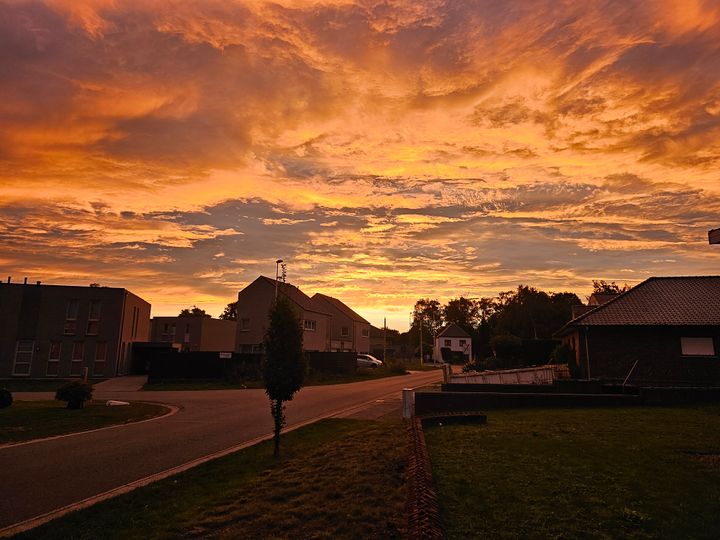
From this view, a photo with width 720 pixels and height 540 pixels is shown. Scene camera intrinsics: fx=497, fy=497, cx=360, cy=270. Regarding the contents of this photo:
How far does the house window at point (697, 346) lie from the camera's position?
25.0 meters

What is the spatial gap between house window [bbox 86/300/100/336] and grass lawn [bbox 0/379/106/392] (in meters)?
5.11

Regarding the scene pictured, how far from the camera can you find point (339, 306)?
78.1 metres

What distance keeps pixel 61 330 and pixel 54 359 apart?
2.47 m

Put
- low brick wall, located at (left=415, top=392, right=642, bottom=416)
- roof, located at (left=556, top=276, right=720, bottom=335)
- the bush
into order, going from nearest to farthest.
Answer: low brick wall, located at (left=415, top=392, right=642, bottom=416), the bush, roof, located at (left=556, top=276, right=720, bottom=335)

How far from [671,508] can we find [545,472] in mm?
2085

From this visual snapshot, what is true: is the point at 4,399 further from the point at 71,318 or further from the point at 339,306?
the point at 339,306

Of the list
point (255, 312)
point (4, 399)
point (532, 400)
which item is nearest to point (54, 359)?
point (255, 312)

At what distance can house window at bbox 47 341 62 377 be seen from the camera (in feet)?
137

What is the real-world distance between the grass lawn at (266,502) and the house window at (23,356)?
39.0 meters

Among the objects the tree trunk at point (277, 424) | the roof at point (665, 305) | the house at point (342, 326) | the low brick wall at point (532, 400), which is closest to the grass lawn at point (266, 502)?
the tree trunk at point (277, 424)

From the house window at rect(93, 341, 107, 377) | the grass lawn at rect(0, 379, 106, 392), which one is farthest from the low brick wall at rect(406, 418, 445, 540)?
the house window at rect(93, 341, 107, 377)

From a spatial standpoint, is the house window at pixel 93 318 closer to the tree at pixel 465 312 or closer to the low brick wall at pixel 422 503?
the low brick wall at pixel 422 503

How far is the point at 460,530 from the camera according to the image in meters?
5.77

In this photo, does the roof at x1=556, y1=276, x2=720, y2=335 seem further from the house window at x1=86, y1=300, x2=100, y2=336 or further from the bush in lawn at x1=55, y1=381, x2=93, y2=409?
the house window at x1=86, y1=300, x2=100, y2=336
